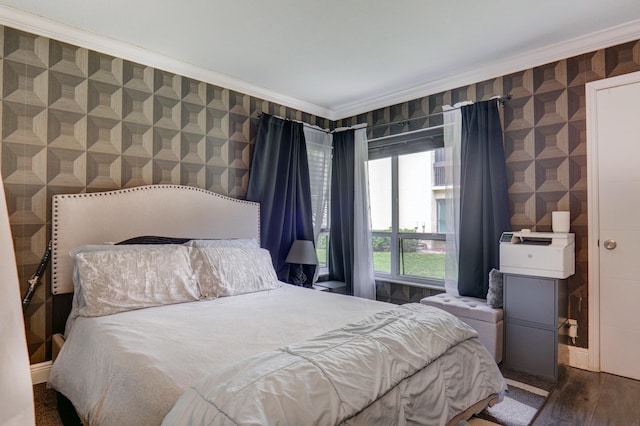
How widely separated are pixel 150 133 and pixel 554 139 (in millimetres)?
3444

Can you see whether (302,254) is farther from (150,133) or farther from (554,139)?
(554,139)

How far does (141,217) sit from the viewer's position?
2922mm

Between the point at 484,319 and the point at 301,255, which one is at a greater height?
the point at 301,255

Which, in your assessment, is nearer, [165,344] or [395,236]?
[165,344]

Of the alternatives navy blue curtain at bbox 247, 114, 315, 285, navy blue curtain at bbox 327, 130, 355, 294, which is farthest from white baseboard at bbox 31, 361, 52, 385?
navy blue curtain at bbox 327, 130, 355, 294

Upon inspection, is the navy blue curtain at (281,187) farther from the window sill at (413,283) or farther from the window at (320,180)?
the window sill at (413,283)

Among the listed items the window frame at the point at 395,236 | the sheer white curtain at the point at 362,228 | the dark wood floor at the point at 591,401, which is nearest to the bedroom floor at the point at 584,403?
the dark wood floor at the point at 591,401

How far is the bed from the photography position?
1247 millimetres

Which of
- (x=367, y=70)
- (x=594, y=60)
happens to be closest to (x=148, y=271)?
(x=367, y=70)

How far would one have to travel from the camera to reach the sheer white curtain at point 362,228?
4.25 meters

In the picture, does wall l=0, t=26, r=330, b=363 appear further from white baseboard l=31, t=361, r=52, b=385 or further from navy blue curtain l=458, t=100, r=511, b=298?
navy blue curtain l=458, t=100, r=511, b=298

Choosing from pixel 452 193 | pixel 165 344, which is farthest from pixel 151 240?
pixel 452 193

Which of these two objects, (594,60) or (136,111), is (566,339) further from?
(136,111)

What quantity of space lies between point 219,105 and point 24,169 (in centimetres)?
170
